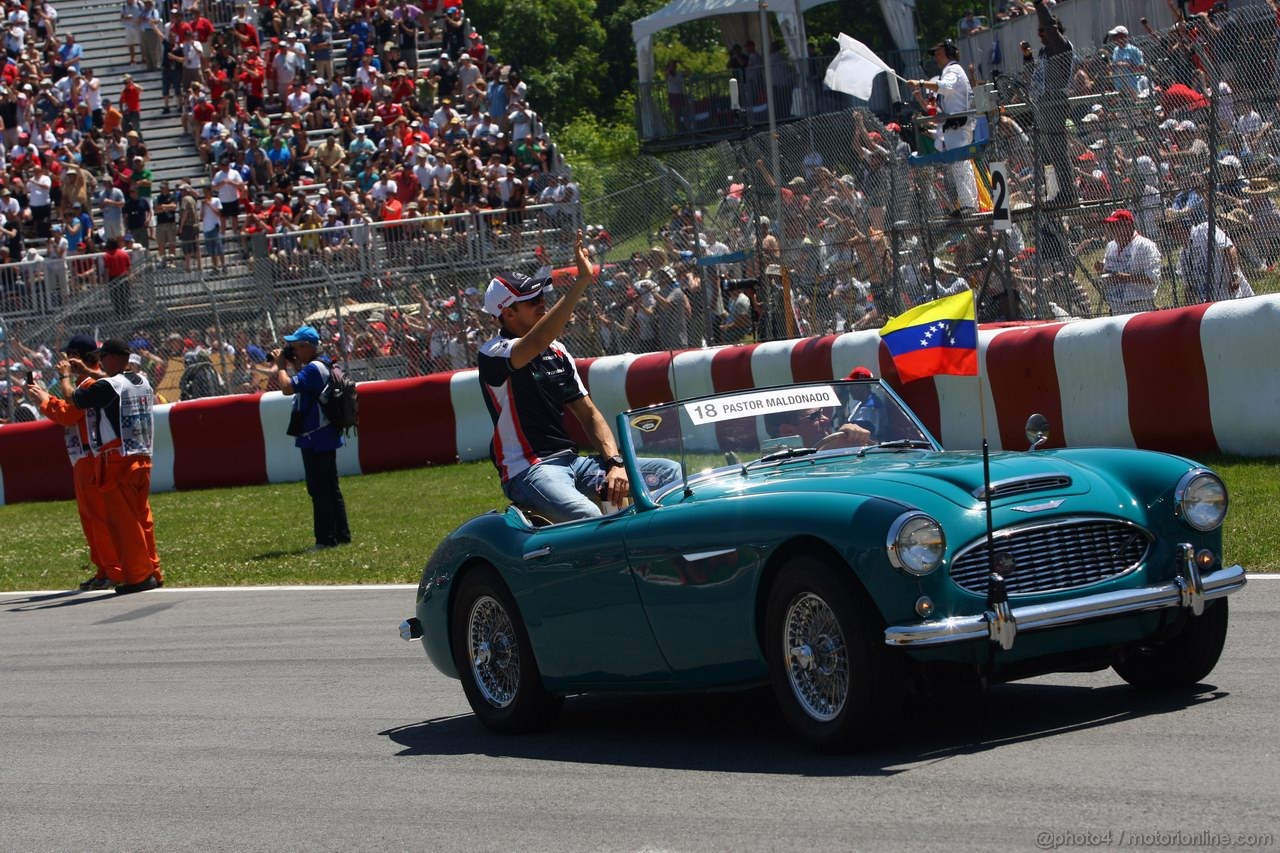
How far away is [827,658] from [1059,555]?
2.74 feet

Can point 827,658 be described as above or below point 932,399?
below

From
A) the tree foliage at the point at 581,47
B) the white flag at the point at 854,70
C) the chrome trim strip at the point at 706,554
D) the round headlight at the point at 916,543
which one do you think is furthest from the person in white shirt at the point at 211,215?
the tree foliage at the point at 581,47

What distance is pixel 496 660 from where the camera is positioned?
7.07 meters

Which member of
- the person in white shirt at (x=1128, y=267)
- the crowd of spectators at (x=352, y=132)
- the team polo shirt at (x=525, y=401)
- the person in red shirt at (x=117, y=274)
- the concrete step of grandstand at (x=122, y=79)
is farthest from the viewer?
the concrete step of grandstand at (x=122, y=79)

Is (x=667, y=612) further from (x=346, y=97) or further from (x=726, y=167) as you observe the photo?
(x=346, y=97)

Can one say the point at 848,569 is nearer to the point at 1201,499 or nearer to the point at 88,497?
the point at 1201,499

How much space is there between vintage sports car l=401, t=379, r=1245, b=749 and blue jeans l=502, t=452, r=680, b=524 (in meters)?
0.15

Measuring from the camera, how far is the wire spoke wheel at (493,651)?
22.8 ft

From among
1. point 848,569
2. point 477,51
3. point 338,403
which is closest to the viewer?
point 848,569

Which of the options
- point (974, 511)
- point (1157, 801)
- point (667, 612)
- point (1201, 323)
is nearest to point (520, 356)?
point (667, 612)

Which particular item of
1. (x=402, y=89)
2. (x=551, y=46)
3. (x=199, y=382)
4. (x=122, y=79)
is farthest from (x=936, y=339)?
(x=551, y=46)

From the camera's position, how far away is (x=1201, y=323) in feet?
39.5

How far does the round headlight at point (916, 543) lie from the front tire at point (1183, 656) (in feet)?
3.15

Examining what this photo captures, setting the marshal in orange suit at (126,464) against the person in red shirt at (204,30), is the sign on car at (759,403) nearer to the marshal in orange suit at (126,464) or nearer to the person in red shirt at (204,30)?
the marshal in orange suit at (126,464)
